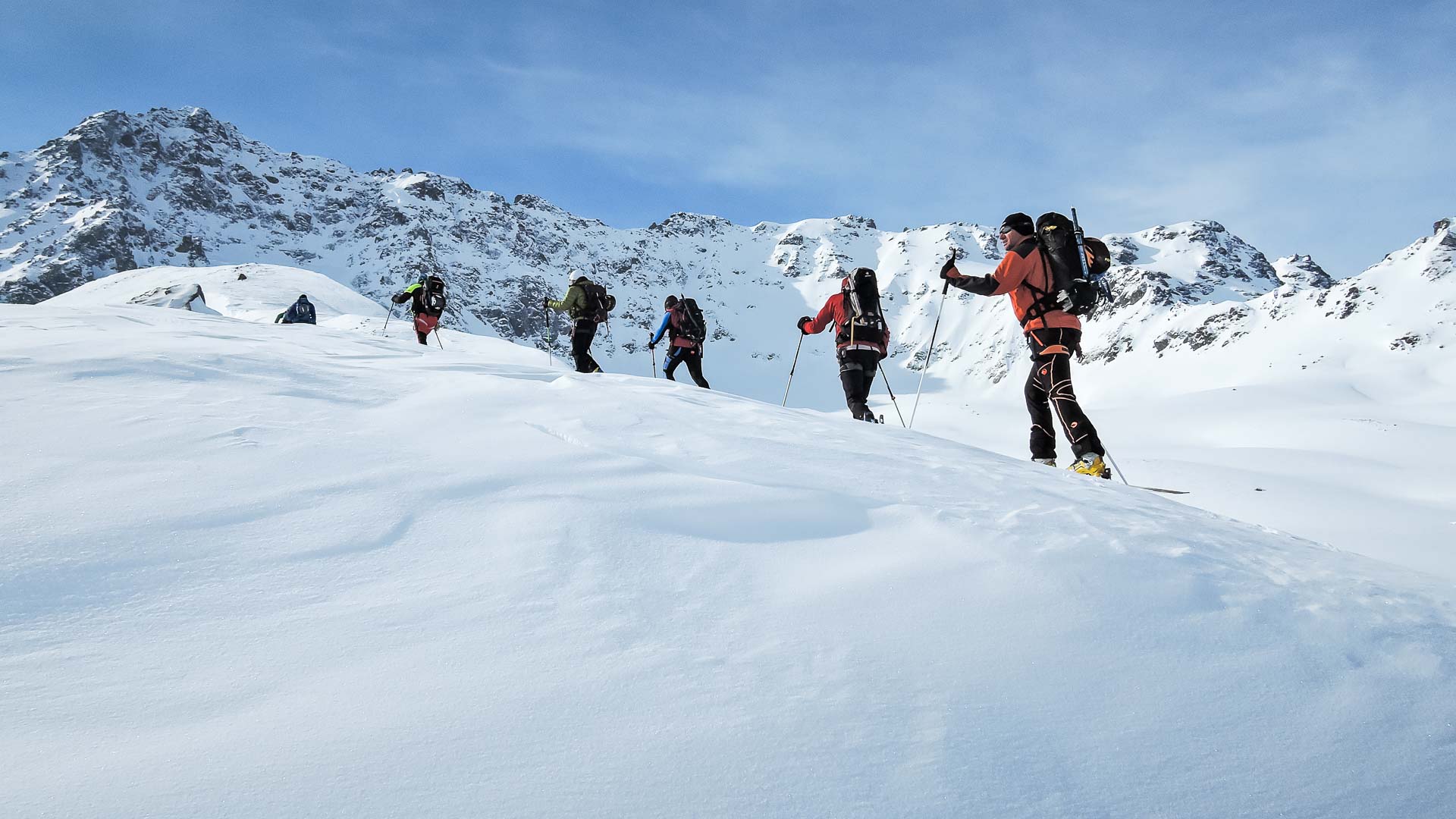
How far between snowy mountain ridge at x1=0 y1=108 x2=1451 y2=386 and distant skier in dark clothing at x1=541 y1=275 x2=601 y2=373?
82.4m

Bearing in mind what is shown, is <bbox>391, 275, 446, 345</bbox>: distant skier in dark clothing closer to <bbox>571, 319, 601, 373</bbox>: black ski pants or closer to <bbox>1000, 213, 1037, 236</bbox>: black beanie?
<bbox>571, 319, 601, 373</bbox>: black ski pants

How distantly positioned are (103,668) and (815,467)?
96.4 inches

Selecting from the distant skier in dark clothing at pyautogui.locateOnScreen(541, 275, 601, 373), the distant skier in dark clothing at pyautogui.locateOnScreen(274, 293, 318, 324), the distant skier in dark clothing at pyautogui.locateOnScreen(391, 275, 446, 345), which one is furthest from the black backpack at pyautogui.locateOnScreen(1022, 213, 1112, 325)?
the distant skier in dark clothing at pyautogui.locateOnScreen(274, 293, 318, 324)

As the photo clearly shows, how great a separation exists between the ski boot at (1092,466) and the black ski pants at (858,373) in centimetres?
264

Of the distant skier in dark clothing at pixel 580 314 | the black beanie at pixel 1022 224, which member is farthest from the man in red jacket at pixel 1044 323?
the distant skier in dark clothing at pixel 580 314

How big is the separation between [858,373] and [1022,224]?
2596 mm

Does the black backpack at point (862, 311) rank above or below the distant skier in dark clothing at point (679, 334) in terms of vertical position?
above

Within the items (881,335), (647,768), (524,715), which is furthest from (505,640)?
(881,335)

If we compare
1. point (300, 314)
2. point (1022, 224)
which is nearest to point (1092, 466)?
point (1022, 224)

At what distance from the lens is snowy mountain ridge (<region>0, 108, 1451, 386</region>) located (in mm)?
109875

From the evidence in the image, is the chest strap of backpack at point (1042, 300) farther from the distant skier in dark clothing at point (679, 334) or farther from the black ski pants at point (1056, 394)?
the distant skier in dark clothing at point (679, 334)

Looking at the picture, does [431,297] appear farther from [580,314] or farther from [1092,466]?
[1092,466]

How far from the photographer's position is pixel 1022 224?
18.1 ft

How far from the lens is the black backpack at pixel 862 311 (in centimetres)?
754
